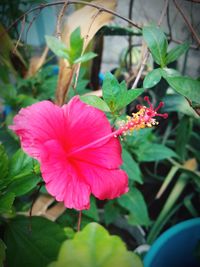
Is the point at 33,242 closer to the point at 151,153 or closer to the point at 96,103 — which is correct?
the point at 96,103

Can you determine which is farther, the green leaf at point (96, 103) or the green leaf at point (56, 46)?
the green leaf at point (56, 46)

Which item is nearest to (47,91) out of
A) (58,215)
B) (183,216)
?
(58,215)

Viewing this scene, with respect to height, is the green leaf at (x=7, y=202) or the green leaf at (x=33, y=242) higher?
the green leaf at (x=7, y=202)

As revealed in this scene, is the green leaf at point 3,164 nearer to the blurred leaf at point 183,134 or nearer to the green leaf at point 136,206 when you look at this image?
the green leaf at point 136,206

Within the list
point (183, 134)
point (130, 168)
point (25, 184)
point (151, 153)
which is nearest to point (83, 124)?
point (25, 184)

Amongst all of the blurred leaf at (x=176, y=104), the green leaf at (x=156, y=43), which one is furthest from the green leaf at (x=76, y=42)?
the blurred leaf at (x=176, y=104)

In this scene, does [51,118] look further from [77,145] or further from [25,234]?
[25,234]
